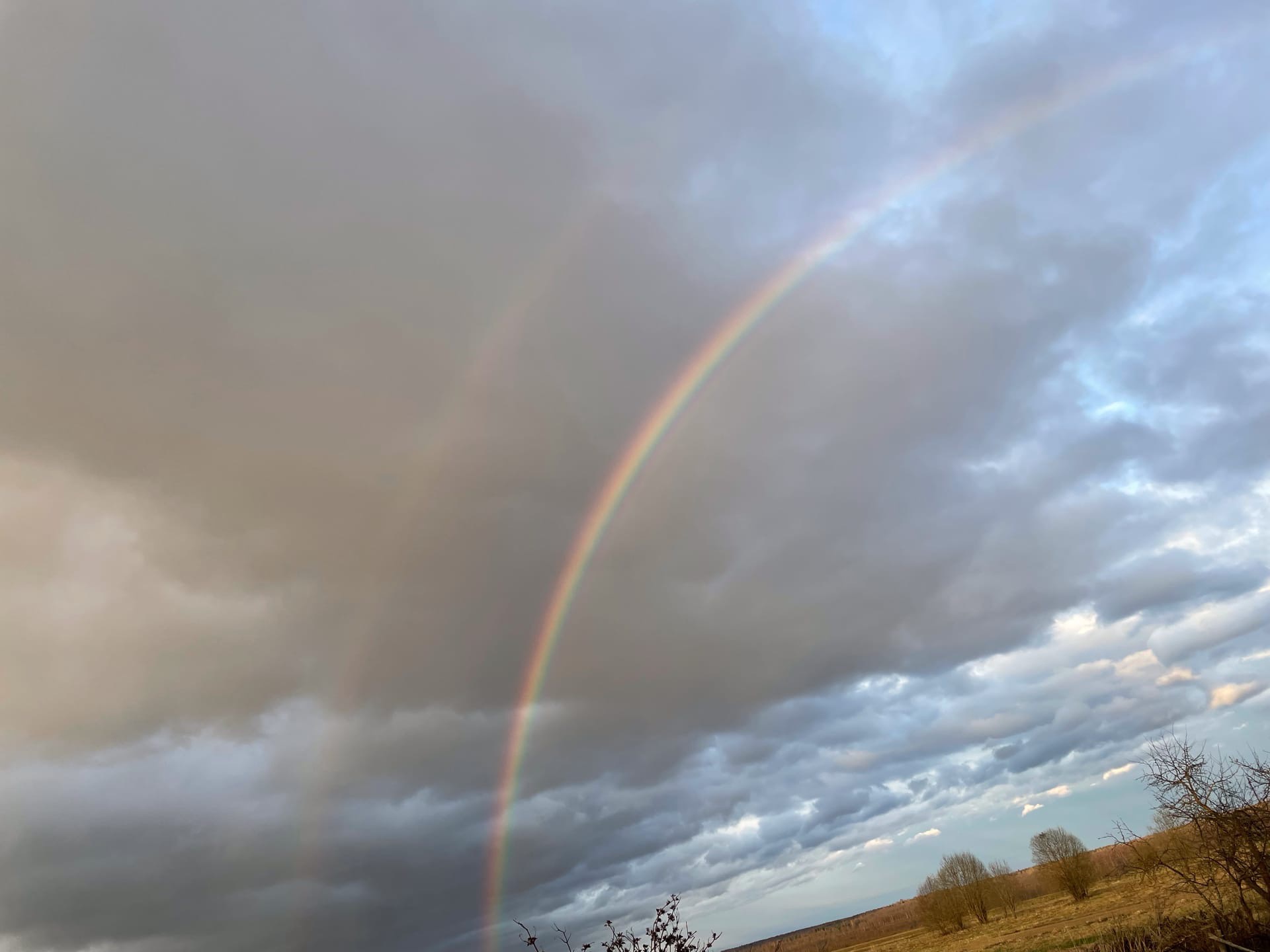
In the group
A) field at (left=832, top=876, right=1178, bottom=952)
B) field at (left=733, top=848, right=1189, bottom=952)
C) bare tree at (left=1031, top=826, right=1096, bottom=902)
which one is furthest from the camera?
bare tree at (left=1031, top=826, right=1096, bottom=902)

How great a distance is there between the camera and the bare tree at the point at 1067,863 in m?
88.4

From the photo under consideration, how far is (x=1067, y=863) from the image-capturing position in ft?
291

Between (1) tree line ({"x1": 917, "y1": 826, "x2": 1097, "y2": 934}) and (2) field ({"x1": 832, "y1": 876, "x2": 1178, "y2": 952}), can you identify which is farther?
(1) tree line ({"x1": 917, "y1": 826, "x2": 1097, "y2": 934})

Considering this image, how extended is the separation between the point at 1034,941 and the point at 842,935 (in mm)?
153593

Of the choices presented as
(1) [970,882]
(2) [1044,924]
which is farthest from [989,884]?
(2) [1044,924]

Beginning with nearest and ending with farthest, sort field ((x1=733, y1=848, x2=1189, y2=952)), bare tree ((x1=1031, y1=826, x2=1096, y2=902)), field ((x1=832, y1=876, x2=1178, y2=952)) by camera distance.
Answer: field ((x1=733, y1=848, x2=1189, y2=952)), field ((x1=832, y1=876, x2=1178, y2=952)), bare tree ((x1=1031, y1=826, x2=1096, y2=902))

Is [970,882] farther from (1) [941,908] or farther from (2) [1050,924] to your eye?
(2) [1050,924]

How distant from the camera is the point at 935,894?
328ft

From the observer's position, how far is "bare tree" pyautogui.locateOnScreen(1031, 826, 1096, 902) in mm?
88438

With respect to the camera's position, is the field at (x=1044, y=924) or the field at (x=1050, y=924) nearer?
the field at (x=1044, y=924)

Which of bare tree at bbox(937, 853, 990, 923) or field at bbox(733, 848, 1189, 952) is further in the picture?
bare tree at bbox(937, 853, 990, 923)

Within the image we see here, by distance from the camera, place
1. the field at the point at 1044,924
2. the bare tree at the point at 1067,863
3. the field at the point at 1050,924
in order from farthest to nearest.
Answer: the bare tree at the point at 1067,863, the field at the point at 1050,924, the field at the point at 1044,924

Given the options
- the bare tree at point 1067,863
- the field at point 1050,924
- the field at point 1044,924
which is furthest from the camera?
the bare tree at point 1067,863

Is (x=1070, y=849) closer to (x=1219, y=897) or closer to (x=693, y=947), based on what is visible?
(x=1219, y=897)
